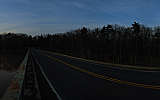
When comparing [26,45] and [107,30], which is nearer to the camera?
[107,30]

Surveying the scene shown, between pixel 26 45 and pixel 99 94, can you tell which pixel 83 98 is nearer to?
pixel 99 94

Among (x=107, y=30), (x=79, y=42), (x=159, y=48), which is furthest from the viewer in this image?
(x=107, y=30)

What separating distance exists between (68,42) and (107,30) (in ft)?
73.4

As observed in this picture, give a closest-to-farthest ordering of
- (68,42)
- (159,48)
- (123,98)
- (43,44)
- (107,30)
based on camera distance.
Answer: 1. (123,98)
2. (159,48)
3. (107,30)
4. (68,42)
5. (43,44)

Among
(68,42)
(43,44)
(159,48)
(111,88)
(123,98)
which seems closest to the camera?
(123,98)

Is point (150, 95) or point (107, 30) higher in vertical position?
point (107, 30)

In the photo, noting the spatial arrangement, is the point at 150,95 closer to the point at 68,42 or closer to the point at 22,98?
the point at 22,98

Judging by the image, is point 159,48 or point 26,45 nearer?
point 159,48

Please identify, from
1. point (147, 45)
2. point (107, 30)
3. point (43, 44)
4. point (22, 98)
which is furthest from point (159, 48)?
point (43, 44)

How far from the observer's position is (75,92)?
6492mm

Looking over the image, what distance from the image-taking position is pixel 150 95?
595cm

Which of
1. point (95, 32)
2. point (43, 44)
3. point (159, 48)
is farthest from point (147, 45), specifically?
point (43, 44)

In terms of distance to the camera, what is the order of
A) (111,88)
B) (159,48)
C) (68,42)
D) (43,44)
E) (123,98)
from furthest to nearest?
(43,44), (68,42), (159,48), (111,88), (123,98)

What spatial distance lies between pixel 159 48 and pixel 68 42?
156 ft
